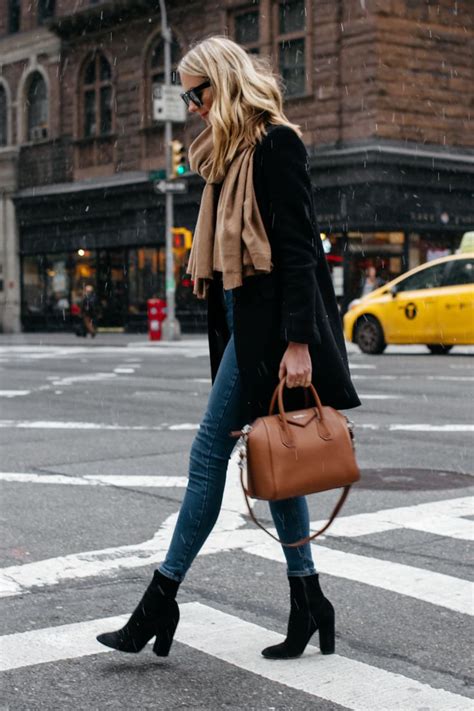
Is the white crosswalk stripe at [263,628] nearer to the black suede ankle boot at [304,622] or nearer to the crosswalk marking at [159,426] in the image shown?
the black suede ankle boot at [304,622]

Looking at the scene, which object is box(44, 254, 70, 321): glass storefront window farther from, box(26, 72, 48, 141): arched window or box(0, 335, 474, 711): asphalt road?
box(0, 335, 474, 711): asphalt road

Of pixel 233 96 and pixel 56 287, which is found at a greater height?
pixel 233 96

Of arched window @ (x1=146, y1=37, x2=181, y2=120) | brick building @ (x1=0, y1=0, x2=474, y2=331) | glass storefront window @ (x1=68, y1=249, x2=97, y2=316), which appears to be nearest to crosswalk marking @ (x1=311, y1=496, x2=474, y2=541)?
brick building @ (x1=0, y1=0, x2=474, y2=331)

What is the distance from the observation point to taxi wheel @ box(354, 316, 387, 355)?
A: 70.6ft

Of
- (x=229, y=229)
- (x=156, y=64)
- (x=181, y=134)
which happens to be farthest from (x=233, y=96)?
(x=156, y=64)

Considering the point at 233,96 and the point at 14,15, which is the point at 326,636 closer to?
the point at 233,96

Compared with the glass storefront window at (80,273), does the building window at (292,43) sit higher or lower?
higher

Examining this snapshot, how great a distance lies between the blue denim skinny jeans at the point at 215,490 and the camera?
12.8 feet

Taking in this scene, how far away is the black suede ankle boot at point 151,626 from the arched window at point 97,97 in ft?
115

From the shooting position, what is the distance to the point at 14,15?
42219mm

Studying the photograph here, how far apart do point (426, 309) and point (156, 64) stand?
60.5 feet

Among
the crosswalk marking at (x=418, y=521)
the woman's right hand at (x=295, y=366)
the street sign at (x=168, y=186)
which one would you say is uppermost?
the street sign at (x=168, y=186)

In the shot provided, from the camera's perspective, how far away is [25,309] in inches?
1661

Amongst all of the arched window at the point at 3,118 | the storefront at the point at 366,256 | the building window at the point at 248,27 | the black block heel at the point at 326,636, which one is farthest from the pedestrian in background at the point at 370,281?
the black block heel at the point at 326,636
